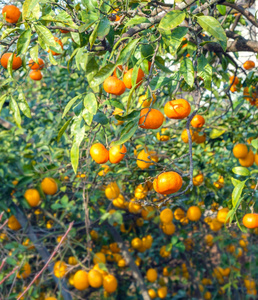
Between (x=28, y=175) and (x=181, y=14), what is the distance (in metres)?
1.67

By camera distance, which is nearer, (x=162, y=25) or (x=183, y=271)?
(x=162, y=25)

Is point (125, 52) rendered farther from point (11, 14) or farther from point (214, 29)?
point (11, 14)

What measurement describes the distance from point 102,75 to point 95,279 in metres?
1.55

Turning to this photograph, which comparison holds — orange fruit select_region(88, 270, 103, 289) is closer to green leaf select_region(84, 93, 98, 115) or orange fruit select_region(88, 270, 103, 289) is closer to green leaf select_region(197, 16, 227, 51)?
green leaf select_region(84, 93, 98, 115)

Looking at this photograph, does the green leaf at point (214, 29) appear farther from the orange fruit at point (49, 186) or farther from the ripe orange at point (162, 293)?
the ripe orange at point (162, 293)

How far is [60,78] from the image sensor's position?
3275 mm

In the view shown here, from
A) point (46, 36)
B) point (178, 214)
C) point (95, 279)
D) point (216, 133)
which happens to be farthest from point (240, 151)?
point (46, 36)

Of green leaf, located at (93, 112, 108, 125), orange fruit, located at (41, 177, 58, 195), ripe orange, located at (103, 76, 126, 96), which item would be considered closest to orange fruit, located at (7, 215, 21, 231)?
orange fruit, located at (41, 177, 58, 195)

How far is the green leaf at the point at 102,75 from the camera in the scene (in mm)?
1043

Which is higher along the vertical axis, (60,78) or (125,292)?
(60,78)

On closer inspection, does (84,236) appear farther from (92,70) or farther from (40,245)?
(92,70)

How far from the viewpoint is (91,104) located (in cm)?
111

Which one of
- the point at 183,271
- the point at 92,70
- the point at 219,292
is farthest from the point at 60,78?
the point at 219,292

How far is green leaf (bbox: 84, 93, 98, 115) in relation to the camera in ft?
3.61
